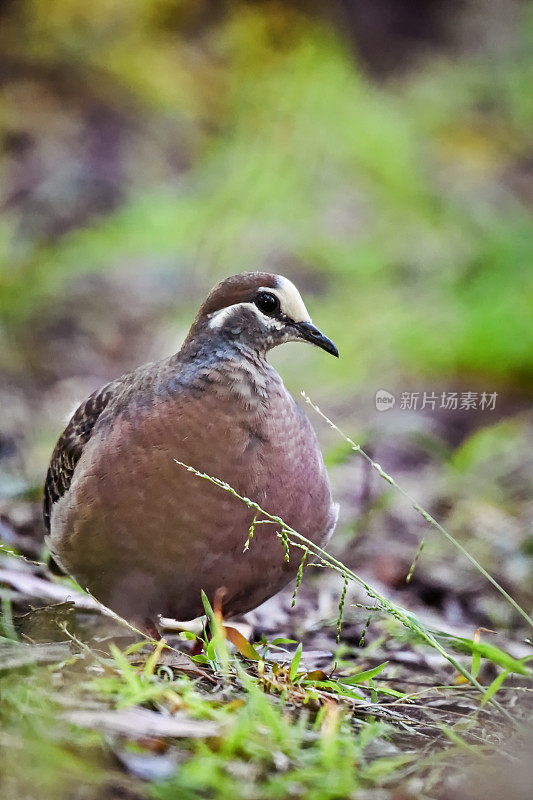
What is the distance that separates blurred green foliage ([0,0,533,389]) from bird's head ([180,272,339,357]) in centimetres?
238

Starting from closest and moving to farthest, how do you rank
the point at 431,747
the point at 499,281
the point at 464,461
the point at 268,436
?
the point at 431,747 < the point at 268,436 < the point at 464,461 < the point at 499,281

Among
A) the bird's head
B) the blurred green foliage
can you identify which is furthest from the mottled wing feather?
the blurred green foliage

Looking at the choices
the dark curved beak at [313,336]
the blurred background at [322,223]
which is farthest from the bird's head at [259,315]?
the blurred background at [322,223]

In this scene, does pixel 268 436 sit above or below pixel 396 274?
below

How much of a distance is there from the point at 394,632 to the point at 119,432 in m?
1.28

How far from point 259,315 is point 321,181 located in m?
6.35

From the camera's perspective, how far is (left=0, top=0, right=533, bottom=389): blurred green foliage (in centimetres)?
707

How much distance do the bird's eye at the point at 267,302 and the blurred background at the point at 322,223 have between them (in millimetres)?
1277

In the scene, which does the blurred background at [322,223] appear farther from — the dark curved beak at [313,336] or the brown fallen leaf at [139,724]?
the brown fallen leaf at [139,724]

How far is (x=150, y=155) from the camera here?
998cm

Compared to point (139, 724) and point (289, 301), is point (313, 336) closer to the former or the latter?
point (289, 301)

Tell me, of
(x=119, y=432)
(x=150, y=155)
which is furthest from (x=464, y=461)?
(x=150, y=155)

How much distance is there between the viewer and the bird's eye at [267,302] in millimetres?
3039

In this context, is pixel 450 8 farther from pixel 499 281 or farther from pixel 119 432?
pixel 119 432
